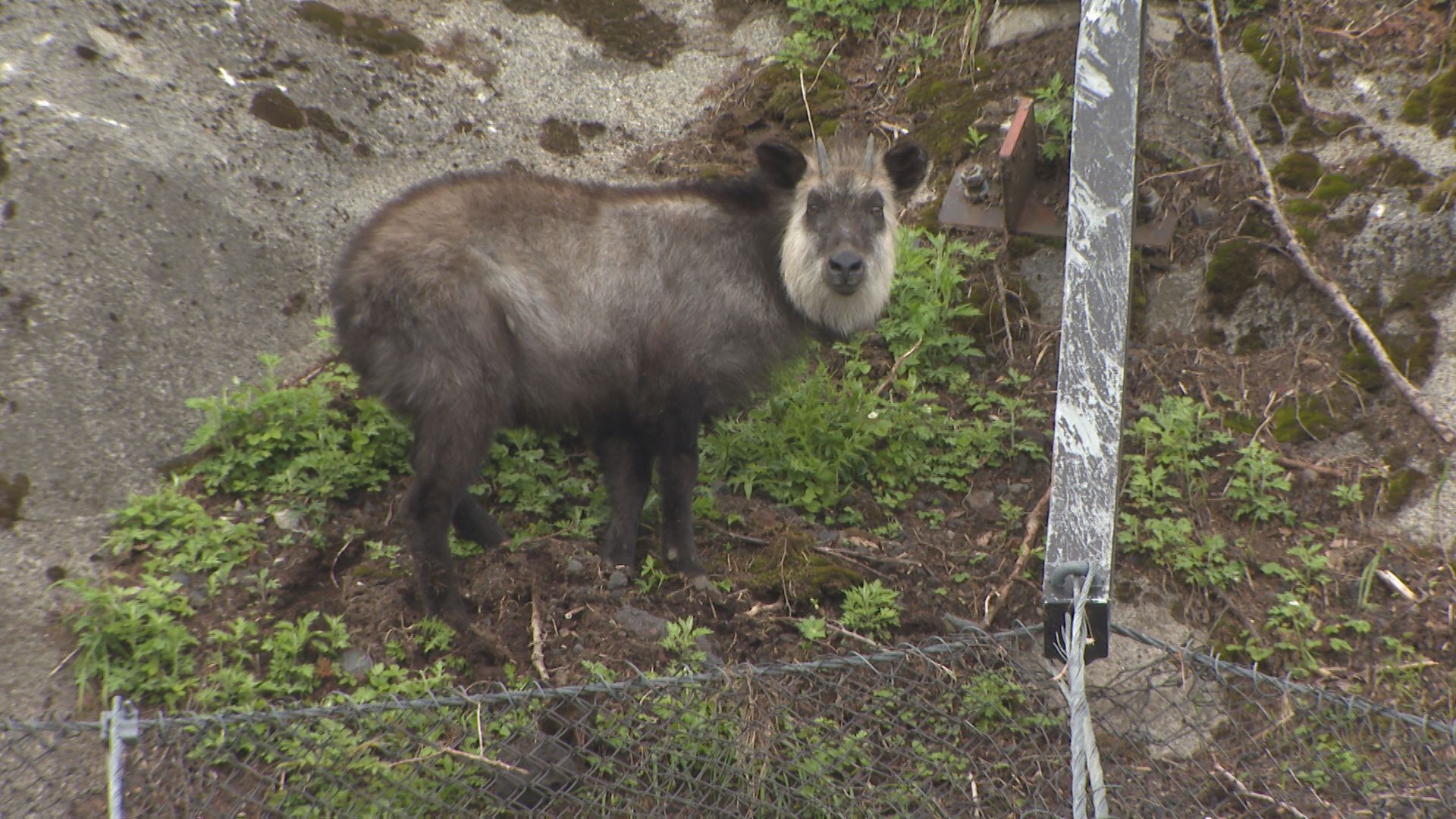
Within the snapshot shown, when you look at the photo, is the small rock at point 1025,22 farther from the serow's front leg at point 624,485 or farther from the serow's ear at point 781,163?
the serow's front leg at point 624,485

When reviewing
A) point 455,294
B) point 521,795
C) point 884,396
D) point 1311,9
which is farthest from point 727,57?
point 521,795

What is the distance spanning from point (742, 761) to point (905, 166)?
2.77m

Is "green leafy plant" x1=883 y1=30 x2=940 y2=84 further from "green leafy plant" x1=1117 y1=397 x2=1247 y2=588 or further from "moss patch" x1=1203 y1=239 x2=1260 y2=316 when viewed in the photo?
"green leafy plant" x1=1117 y1=397 x2=1247 y2=588

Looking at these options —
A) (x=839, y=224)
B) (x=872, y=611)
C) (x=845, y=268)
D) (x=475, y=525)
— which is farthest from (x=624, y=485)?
(x=839, y=224)

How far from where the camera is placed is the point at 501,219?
4.62m

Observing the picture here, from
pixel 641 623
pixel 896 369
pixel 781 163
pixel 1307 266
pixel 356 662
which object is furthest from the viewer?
pixel 896 369

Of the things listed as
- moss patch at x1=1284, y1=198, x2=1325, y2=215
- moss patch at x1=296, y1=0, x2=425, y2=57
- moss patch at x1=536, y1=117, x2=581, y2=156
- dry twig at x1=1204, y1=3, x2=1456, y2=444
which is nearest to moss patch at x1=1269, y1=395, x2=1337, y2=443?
dry twig at x1=1204, y1=3, x2=1456, y2=444

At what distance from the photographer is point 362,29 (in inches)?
276

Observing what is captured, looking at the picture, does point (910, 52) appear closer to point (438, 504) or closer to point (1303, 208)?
point (1303, 208)

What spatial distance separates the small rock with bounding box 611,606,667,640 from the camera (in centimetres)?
443

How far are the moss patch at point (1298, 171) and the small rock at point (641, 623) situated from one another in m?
4.04

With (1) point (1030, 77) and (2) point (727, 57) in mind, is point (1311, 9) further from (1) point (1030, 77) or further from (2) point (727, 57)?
(2) point (727, 57)

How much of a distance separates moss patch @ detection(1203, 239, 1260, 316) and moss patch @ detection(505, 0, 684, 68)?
3713mm

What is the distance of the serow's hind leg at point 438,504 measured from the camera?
4.32 meters
